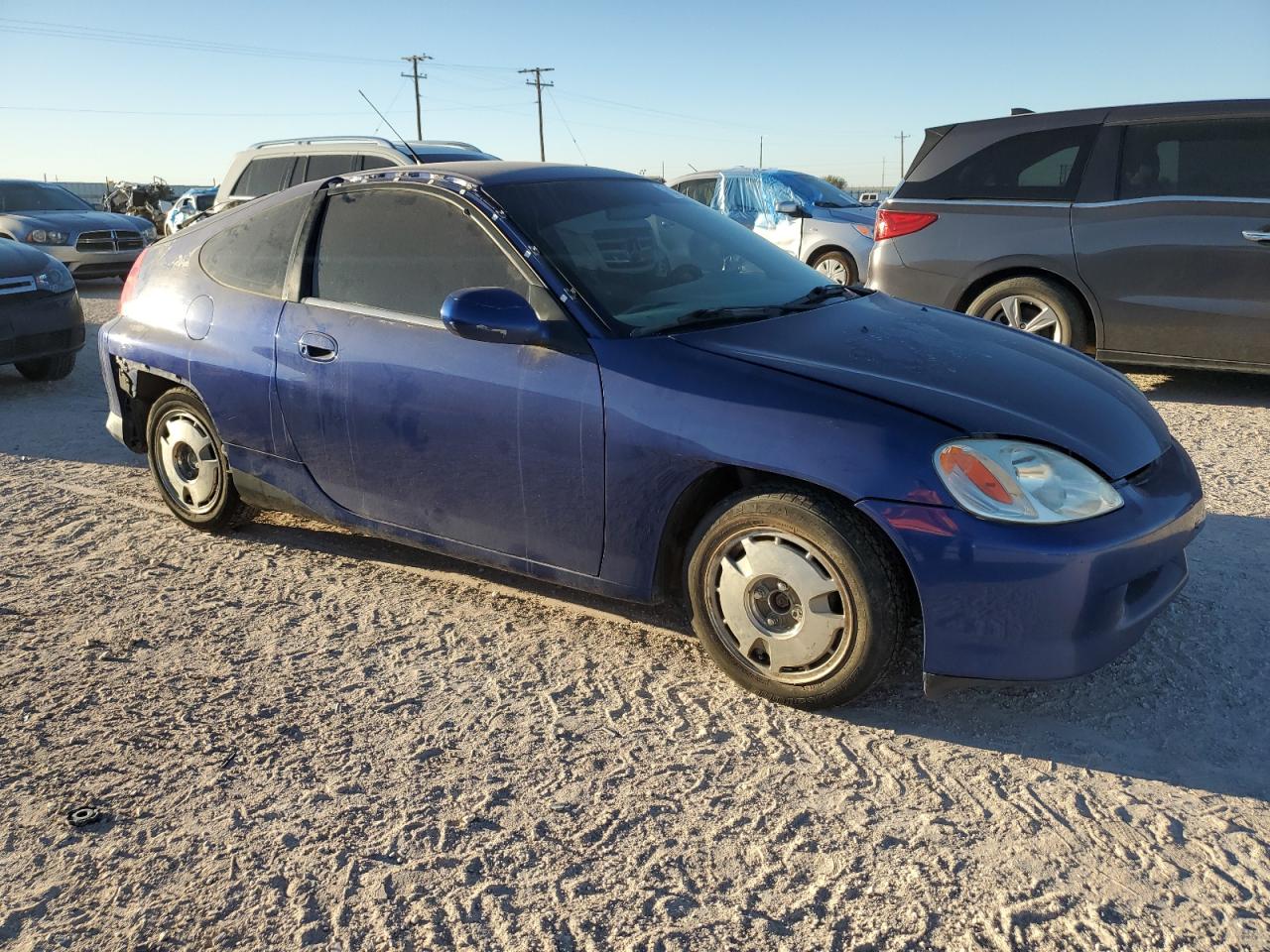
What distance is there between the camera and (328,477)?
3908 mm

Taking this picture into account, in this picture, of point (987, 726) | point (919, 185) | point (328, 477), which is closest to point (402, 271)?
point (328, 477)

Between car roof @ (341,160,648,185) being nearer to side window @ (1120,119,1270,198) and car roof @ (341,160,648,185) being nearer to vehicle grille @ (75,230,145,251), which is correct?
side window @ (1120,119,1270,198)

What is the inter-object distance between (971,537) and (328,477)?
2.35 metres

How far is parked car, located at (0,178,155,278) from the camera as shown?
13.9 metres

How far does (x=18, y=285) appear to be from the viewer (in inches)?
293

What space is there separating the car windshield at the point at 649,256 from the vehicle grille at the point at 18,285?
5406mm

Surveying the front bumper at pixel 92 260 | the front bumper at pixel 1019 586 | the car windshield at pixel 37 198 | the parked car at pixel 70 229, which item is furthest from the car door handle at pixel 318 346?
the car windshield at pixel 37 198

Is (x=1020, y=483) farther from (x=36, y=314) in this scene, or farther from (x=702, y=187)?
(x=702, y=187)

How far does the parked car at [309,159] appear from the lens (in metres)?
10.4

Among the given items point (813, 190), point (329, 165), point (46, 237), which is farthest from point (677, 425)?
point (46, 237)

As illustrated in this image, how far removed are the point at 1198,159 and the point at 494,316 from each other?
5333 millimetres

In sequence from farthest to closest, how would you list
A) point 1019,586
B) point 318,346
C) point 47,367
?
point 47,367 < point 318,346 < point 1019,586

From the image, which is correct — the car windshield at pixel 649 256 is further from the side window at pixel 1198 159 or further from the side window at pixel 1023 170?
the side window at pixel 1198 159

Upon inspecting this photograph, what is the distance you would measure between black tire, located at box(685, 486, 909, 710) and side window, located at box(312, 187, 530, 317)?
106 cm
